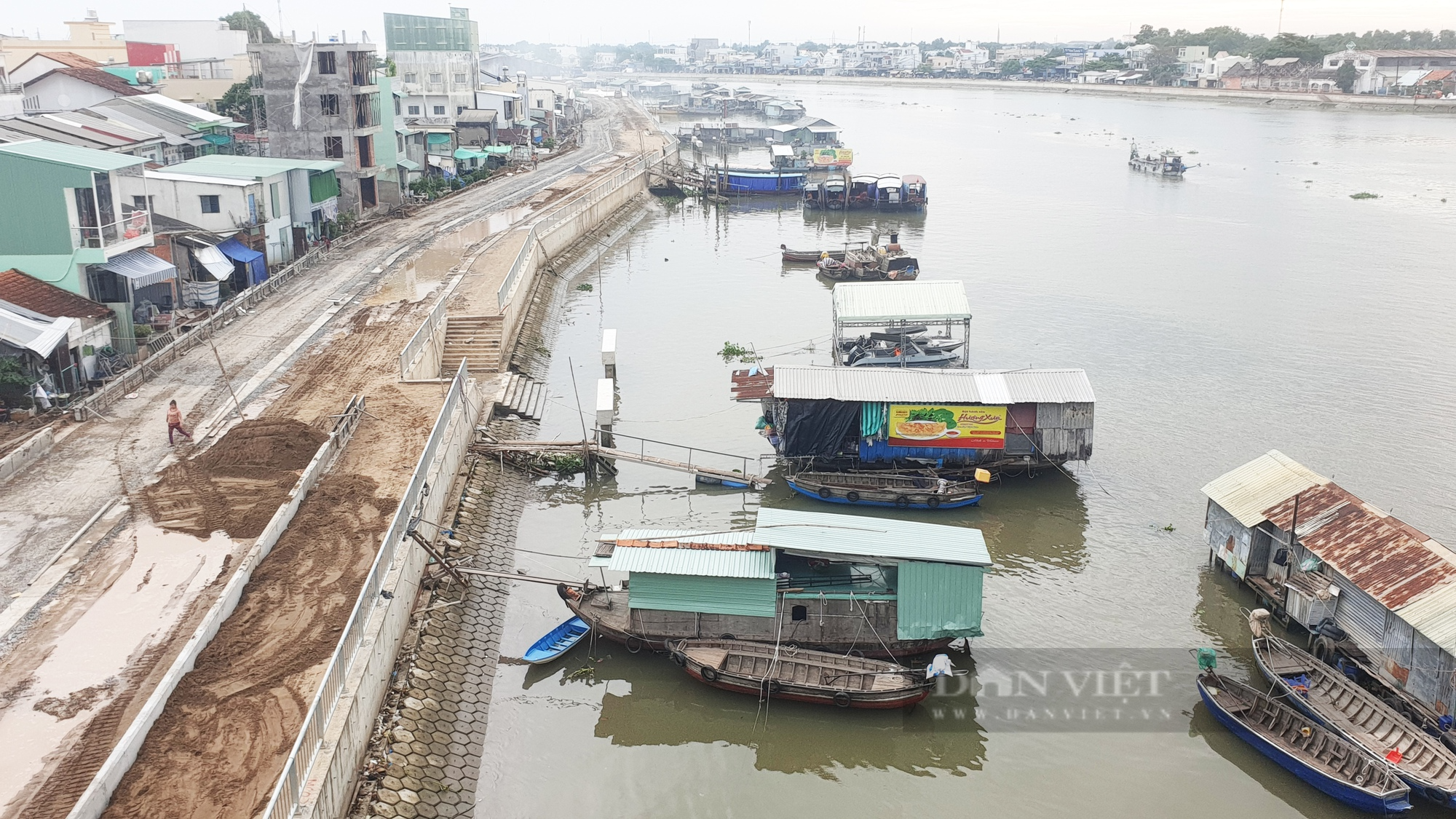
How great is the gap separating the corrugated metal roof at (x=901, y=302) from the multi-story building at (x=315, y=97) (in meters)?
27.2

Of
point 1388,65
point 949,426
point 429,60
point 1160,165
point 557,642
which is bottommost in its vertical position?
point 557,642

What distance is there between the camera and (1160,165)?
92562 millimetres

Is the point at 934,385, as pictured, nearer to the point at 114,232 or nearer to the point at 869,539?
the point at 869,539

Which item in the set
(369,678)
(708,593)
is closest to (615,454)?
(708,593)

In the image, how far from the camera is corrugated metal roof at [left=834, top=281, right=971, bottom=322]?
3647 centimetres

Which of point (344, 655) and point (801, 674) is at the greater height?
point (344, 655)

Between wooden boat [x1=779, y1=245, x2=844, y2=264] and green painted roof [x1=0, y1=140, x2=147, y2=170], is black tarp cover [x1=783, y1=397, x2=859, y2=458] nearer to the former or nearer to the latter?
green painted roof [x1=0, y1=140, x2=147, y2=170]

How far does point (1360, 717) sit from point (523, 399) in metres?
24.4

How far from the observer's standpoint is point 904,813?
18.4 m

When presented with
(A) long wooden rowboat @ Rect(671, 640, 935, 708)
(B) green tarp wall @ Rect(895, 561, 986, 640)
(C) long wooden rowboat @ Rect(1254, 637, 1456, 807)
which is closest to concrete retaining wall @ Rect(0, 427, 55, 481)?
(A) long wooden rowboat @ Rect(671, 640, 935, 708)

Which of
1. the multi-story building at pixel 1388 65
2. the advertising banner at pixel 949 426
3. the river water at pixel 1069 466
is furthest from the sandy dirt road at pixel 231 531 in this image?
the multi-story building at pixel 1388 65

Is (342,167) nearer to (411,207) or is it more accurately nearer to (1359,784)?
(411,207)

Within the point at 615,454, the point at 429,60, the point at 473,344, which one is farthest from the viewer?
the point at 429,60

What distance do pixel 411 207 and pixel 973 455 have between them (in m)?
39.9
